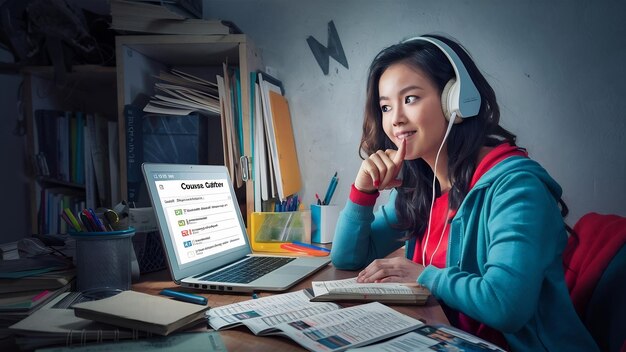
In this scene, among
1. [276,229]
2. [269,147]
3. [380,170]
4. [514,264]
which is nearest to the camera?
[514,264]

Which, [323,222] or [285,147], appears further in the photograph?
[285,147]

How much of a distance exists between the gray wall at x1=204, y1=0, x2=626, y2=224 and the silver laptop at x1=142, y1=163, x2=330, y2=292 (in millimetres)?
550

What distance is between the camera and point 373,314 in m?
0.73

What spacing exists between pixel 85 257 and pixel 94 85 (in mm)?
1033

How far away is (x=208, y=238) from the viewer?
42.9 inches

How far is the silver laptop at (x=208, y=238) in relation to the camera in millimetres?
939

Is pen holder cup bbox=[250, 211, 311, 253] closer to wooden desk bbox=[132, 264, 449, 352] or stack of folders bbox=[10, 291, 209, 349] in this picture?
wooden desk bbox=[132, 264, 449, 352]

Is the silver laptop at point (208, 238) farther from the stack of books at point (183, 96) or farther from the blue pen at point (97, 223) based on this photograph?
the stack of books at point (183, 96)

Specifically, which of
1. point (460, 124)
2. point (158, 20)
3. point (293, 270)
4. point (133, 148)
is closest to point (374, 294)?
point (293, 270)

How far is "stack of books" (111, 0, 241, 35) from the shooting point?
1362 mm

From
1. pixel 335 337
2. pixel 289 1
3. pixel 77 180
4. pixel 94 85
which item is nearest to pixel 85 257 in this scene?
pixel 335 337

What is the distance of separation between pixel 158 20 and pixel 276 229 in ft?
2.47

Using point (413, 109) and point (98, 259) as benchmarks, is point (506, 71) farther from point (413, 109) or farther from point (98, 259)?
point (98, 259)

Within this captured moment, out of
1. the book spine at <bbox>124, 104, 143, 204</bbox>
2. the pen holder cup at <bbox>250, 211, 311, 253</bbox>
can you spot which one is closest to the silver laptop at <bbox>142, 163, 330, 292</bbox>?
the pen holder cup at <bbox>250, 211, 311, 253</bbox>
